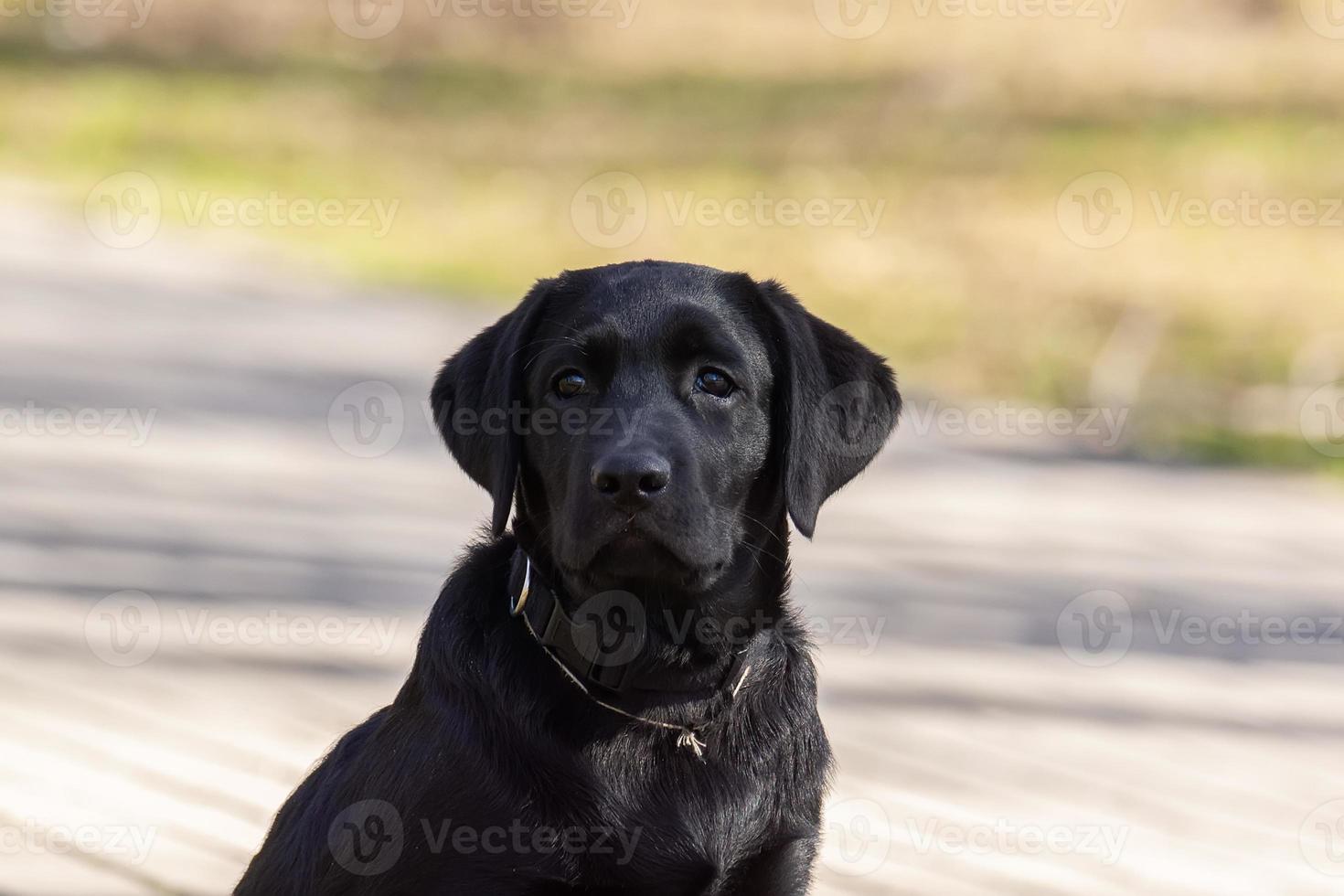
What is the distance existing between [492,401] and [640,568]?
1.68 ft

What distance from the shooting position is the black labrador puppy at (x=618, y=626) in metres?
3.29

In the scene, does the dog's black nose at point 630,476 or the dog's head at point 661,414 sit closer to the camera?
the dog's black nose at point 630,476

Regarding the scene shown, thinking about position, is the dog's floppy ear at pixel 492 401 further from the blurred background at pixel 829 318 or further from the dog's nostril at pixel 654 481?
the blurred background at pixel 829 318

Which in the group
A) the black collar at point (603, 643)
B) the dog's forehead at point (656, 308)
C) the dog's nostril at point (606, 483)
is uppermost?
the dog's forehead at point (656, 308)

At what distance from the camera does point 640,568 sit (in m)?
3.59

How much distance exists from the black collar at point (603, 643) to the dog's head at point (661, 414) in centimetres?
7

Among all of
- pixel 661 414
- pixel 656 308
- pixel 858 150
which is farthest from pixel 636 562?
pixel 858 150

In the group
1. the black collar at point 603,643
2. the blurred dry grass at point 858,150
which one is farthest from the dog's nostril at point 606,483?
the blurred dry grass at point 858,150

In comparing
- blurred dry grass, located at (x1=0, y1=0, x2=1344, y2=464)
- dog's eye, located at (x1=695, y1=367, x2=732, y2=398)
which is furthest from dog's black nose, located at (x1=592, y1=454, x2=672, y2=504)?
blurred dry grass, located at (x1=0, y1=0, x2=1344, y2=464)

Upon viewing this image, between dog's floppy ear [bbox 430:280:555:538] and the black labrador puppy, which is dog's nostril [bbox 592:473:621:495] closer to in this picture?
the black labrador puppy

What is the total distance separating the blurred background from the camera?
5.13 metres

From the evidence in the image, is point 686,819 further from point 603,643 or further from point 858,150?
point 858,150

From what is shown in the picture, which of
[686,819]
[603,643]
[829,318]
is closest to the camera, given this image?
[686,819]

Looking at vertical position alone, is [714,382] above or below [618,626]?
above
